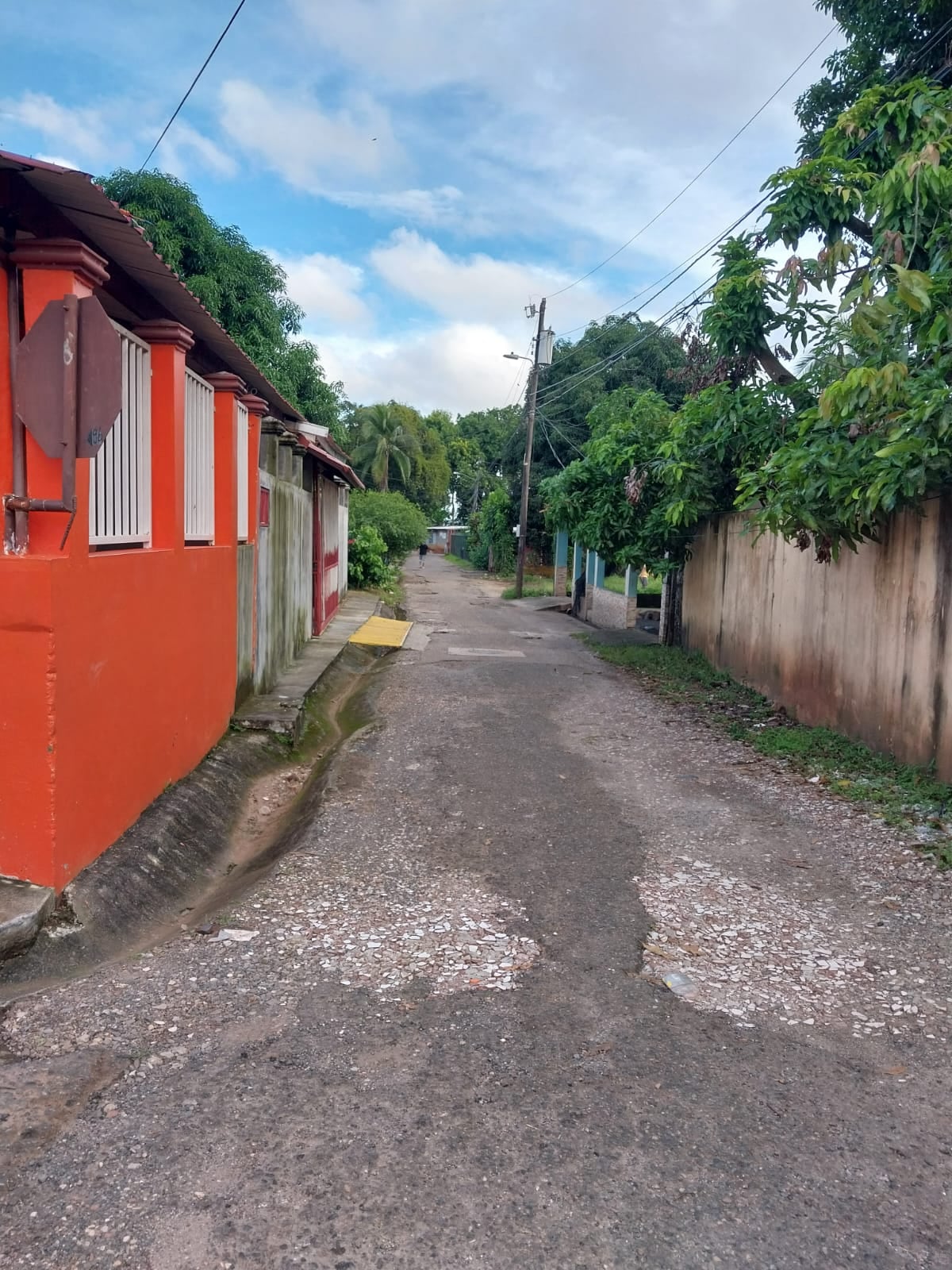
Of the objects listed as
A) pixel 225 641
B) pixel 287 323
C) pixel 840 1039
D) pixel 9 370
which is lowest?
pixel 840 1039

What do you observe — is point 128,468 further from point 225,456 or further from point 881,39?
point 881,39

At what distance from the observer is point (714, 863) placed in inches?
200

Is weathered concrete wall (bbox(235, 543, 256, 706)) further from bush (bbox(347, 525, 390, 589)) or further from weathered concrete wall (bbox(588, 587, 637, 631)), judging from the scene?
bush (bbox(347, 525, 390, 589))

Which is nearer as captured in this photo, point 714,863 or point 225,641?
point 714,863

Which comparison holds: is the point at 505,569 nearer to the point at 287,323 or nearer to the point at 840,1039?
the point at 287,323

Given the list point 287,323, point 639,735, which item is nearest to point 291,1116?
point 639,735

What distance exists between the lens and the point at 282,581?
10289 mm

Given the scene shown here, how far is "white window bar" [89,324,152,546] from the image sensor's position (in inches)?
177

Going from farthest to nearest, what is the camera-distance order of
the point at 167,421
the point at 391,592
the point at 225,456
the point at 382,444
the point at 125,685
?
the point at 382,444 → the point at 391,592 → the point at 225,456 → the point at 167,421 → the point at 125,685

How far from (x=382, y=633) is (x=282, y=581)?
17.6 feet

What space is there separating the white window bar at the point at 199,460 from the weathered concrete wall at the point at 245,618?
897mm

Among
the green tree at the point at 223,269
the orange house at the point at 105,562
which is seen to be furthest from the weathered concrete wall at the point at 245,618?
the green tree at the point at 223,269

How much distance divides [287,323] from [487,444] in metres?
43.6

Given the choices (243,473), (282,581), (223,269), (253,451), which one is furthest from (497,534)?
(243,473)
